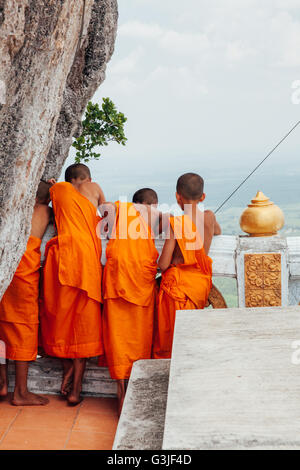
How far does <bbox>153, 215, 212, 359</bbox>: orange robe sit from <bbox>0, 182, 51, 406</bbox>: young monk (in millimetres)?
879

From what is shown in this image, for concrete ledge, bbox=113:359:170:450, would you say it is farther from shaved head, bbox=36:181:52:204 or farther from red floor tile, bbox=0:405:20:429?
shaved head, bbox=36:181:52:204

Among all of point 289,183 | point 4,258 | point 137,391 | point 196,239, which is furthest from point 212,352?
point 289,183

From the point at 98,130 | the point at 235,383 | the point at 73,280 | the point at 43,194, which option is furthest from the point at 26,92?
the point at 98,130

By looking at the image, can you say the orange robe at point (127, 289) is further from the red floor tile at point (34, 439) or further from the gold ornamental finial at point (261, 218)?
the gold ornamental finial at point (261, 218)

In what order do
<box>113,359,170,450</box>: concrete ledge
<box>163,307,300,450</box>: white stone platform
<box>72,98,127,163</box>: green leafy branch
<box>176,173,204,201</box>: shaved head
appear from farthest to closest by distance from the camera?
<box>72,98,127,163</box>: green leafy branch → <box>176,173,204,201</box>: shaved head → <box>113,359,170,450</box>: concrete ledge → <box>163,307,300,450</box>: white stone platform

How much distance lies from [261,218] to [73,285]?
143 cm

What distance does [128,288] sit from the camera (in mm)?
3678

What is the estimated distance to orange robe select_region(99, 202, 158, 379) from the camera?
3.68 m

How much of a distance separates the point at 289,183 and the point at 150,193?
65.0 m

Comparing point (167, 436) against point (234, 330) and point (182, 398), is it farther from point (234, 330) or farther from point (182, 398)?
point (234, 330)

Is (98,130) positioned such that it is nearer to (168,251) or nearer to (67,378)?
(168,251)

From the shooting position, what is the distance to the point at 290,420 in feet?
5.75

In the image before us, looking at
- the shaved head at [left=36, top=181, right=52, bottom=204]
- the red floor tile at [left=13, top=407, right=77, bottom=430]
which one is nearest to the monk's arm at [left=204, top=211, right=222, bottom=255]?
the shaved head at [left=36, top=181, right=52, bottom=204]

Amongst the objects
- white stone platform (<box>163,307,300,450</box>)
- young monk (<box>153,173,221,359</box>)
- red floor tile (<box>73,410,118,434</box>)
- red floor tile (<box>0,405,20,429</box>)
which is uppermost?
young monk (<box>153,173,221,359</box>)
